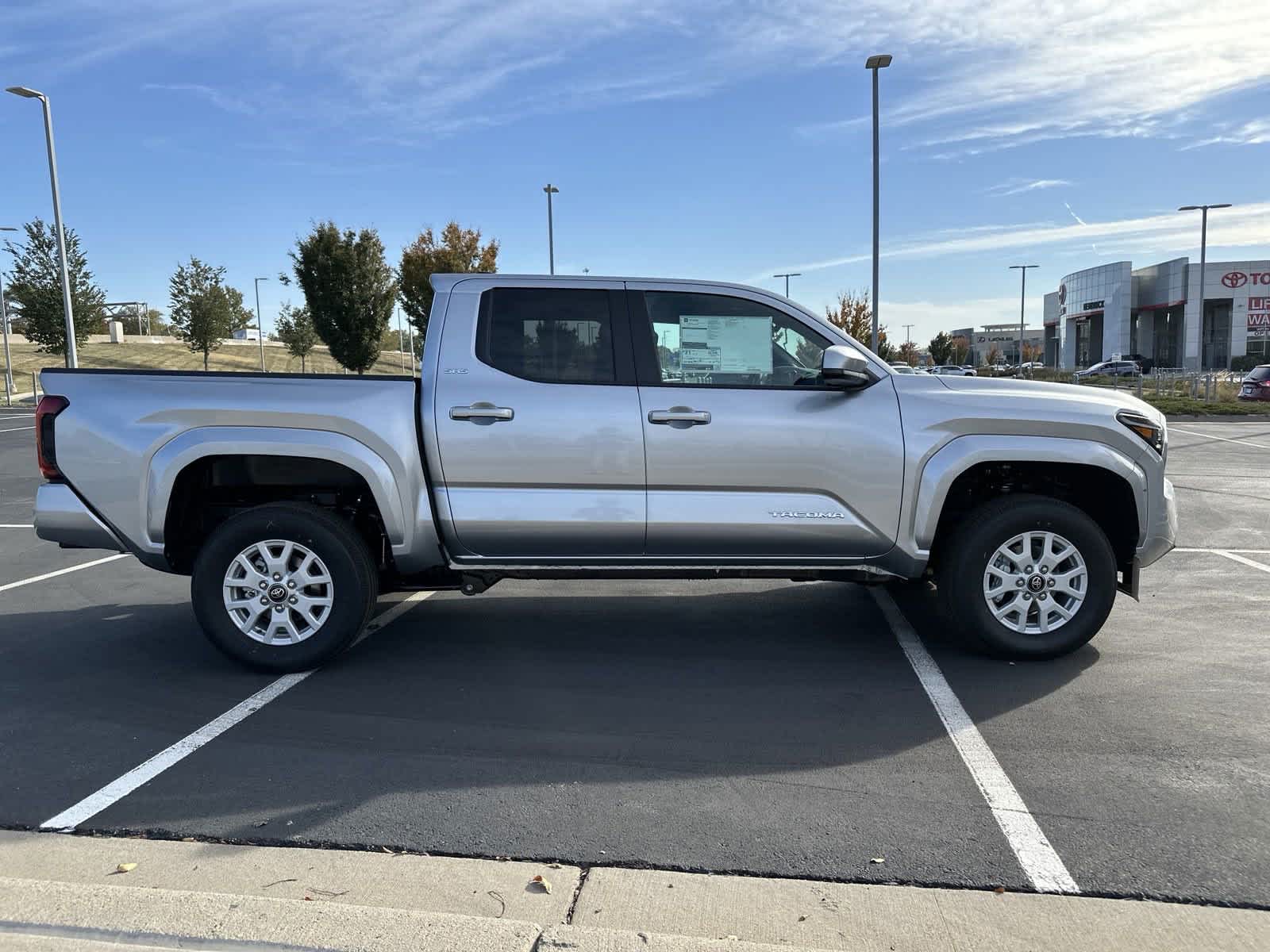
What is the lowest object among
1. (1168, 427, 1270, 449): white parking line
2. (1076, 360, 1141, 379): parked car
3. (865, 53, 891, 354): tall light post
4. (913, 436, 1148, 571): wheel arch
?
(1168, 427, 1270, 449): white parking line

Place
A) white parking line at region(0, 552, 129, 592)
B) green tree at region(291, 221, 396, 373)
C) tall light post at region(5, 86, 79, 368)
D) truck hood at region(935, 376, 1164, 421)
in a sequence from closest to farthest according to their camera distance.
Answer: truck hood at region(935, 376, 1164, 421) → white parking line at region(0, 552, 129, 592) → tall light post at region(5, 86, 79, 368) → green tree at region(291, 221, 396, 373)

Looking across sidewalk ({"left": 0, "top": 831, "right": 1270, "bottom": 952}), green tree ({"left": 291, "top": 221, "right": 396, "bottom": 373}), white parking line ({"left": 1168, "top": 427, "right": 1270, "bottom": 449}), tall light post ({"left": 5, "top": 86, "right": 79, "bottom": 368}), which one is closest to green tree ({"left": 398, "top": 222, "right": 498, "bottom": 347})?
green tree ({"left": 291, "top": 221, "right": 396, "bottom": 373})

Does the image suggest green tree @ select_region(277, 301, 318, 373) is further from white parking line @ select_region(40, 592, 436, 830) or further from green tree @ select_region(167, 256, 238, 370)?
white parking line @ select_region(40, 592, 436, 830)

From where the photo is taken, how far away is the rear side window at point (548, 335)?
16.6ft

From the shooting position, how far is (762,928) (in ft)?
8.99

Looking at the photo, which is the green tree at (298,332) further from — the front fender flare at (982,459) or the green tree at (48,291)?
the front fender flare at (982,459)

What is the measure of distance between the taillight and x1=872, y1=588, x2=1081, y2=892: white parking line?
444 cm

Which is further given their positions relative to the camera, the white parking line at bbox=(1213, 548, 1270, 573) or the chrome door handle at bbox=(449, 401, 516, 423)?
the white parking line at bbox=(1213, 548, 1270, 573)

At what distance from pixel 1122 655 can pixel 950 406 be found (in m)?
1.67

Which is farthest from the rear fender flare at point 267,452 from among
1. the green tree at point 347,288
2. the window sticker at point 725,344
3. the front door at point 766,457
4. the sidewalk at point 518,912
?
the green tree at point 347,288

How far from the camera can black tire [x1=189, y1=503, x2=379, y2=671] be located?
492 centimetres

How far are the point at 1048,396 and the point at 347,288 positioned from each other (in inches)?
1334

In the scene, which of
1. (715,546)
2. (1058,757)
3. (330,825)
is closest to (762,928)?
(330,825)

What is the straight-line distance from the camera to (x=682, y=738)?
4168mm
